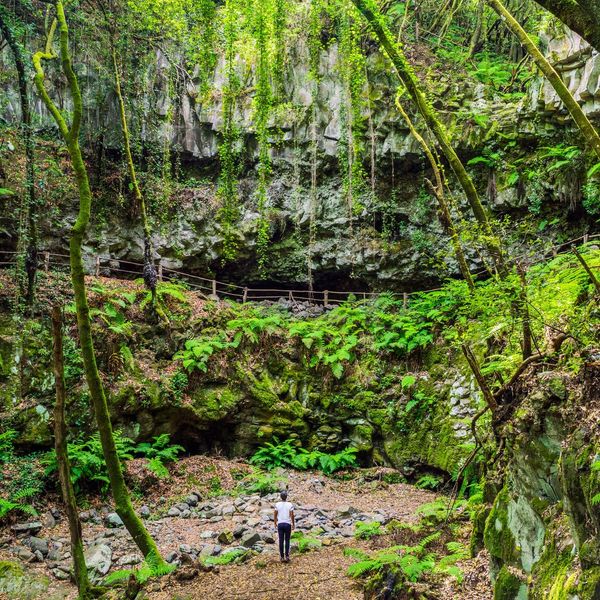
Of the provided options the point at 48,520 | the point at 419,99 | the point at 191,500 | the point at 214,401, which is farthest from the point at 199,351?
the point at 419,99

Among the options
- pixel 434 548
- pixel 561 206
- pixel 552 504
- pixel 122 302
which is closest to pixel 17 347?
pixel 122 302

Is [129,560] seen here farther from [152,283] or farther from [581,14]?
[581,14]

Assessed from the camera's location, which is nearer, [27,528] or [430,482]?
[27,528]

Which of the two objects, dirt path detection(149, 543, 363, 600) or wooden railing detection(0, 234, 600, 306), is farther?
wooden railing detection(0, 234, 600, 306)

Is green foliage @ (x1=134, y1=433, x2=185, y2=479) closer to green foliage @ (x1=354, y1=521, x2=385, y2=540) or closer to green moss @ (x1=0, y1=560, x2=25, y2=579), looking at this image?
green moss @ (x1=0, y1=560, x2=25, y2=579)

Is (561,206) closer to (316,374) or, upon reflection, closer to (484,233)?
(316,374)

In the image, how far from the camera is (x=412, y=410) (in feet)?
35.4

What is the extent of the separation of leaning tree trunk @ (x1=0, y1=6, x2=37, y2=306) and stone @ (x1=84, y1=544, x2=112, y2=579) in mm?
5294

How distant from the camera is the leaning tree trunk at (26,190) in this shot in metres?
9.27

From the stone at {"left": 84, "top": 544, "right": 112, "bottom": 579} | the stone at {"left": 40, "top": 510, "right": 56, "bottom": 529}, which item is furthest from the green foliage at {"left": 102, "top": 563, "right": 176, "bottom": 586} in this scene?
the stone at {"left": 40, "top": 510, "right": 56, "bottom": 529}

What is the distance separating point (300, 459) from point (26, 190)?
26.8 ft

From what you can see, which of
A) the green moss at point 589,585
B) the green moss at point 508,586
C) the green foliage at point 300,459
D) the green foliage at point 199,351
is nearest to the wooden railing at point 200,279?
the green foliage at point 199,351

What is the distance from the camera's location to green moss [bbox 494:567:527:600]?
3409 millimetres

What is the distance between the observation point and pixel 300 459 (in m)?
10.7
